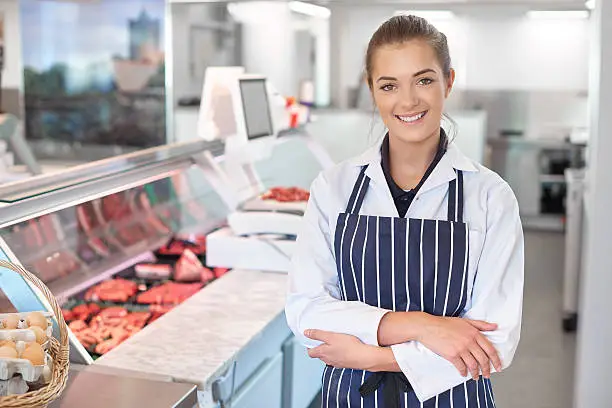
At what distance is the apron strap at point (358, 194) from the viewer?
1828 mm

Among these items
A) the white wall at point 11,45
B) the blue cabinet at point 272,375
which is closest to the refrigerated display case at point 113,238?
the blue cabinet at point 272,375

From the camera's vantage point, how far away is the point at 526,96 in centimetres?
811

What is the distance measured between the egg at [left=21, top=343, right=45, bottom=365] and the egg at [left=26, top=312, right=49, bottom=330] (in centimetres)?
11

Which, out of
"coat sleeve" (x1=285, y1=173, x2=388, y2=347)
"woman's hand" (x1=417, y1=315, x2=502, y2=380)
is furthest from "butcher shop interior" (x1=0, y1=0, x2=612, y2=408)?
"coat sleeve" (x1=285, y1=173, x2=388, y2=347)

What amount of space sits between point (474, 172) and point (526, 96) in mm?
6611

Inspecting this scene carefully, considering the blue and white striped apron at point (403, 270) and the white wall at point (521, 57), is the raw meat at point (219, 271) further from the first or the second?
the white wall at point (521, 57)

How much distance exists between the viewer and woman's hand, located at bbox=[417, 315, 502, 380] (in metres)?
1.68

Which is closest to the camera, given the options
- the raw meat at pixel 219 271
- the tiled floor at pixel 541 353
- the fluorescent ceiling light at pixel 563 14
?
the raw meat at pixel 219 271

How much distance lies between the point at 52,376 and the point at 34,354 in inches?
2.8

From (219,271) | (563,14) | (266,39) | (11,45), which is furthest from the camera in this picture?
(11,45)

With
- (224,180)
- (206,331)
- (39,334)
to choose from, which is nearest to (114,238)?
(224,180)

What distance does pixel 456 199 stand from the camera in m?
1.77

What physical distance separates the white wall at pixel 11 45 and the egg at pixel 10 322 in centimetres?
617

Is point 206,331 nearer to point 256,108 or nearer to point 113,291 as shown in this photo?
point 113,291
